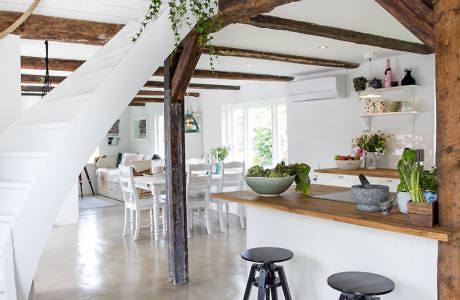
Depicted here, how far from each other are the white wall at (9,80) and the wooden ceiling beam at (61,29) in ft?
0.45

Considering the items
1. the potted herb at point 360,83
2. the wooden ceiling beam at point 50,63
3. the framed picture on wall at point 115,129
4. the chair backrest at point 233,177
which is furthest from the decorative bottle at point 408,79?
the framed picture on wall at point 115,129

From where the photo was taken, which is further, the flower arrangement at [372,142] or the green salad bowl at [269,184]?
the flower arrangement at [372,142]

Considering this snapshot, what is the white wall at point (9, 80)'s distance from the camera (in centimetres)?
369

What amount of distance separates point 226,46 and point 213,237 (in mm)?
2500

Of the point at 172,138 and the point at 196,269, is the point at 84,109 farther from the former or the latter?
the point at 196,269

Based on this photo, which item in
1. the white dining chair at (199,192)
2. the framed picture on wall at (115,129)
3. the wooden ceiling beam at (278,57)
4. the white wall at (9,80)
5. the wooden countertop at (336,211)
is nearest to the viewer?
the wooden countertop at (336,211)

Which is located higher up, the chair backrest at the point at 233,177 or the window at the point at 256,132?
the window at the point at 256,132

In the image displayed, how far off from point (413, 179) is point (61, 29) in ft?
9.90

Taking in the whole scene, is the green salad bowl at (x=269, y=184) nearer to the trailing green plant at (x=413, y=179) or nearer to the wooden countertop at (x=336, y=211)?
the wooden countertop at (x=336, y=211)

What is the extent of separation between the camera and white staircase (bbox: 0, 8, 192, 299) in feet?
8.79

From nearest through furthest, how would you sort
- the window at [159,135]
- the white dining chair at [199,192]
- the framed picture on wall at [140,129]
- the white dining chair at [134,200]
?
the white dining chair at [134,200] → the white dining chair at [199,192] → the window at [159,135] → the framed picture on wall at [140,129]

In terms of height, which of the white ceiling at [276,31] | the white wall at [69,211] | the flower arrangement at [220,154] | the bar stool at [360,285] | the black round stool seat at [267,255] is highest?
the white ceiling at [276,31]

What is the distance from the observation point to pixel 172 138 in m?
4.11

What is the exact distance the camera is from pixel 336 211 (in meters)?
2.54
